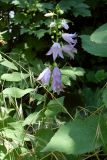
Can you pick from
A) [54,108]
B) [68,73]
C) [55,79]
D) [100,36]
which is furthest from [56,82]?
[68,73]

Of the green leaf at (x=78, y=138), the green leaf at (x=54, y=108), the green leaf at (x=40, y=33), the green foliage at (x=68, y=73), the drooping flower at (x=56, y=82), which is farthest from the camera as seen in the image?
the green leaf at (x=40, y=33)

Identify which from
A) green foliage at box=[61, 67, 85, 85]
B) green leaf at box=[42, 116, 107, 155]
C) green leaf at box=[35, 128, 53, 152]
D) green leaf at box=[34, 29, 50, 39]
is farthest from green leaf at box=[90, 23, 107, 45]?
green leaf at box=[34, 29, 50, 39]

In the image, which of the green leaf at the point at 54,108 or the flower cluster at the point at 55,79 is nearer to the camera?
the flower cluster at the point at 55,79

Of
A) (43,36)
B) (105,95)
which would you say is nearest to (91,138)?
(105,95)

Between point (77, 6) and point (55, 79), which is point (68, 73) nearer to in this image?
point (77, 6)

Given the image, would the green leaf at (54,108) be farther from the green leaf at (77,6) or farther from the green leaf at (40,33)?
the green leaf at (77,6)

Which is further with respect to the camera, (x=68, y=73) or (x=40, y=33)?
(x=40, y=33)

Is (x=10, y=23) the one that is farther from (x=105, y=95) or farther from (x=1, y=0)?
(x=105, y=95)

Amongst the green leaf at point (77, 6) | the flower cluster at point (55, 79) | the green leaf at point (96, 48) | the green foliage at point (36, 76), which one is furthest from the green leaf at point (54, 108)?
the green leaf at point (77, 6)

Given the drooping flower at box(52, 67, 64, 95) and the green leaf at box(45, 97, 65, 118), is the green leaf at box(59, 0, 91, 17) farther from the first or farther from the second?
the drooping flower at box(52, 67, 64, 95)
